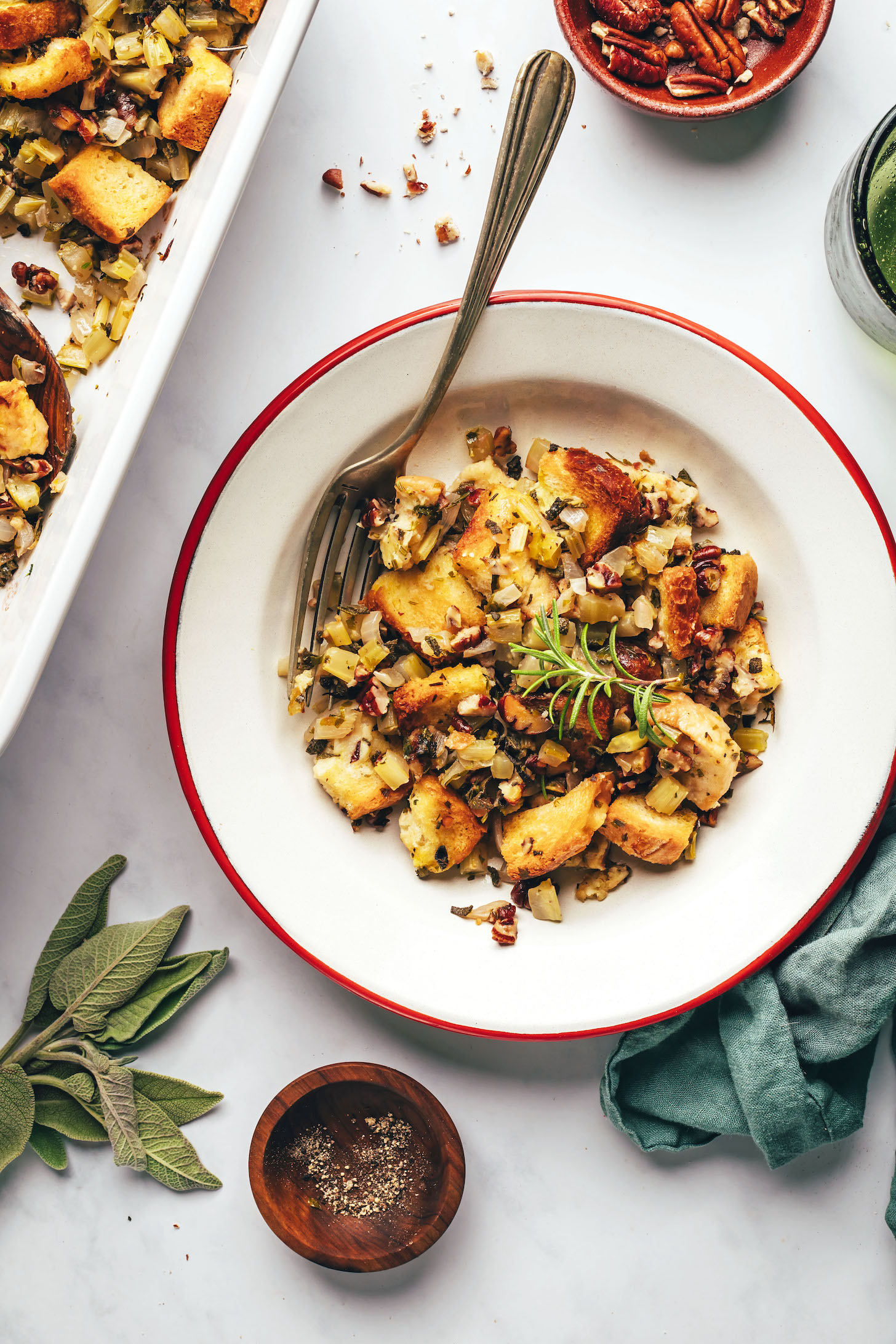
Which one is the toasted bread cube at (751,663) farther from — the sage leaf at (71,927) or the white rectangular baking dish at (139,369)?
A: the sage leaf at (71,927)

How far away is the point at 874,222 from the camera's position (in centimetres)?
175

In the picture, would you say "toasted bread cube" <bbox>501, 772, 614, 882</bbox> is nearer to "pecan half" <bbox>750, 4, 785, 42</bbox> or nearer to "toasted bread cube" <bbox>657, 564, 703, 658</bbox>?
"toasted bread cube" <bbox>657, 564, 703, 658</bbox>

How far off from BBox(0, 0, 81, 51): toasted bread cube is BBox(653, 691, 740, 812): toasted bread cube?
67.8 inches

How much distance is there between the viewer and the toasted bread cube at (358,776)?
179 cm

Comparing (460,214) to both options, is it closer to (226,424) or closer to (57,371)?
(226,424)

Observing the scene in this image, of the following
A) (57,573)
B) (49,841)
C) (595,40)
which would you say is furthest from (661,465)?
(49,841)

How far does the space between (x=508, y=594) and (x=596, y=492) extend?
0.25m

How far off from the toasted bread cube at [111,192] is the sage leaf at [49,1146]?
6.33 feet

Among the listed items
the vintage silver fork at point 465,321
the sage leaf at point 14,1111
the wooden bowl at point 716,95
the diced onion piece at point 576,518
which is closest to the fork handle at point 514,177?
the vintage silver fork at point 465,321

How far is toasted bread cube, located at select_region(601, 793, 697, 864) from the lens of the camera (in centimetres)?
173

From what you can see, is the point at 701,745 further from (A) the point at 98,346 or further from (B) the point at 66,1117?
(B) the point at 66,1117

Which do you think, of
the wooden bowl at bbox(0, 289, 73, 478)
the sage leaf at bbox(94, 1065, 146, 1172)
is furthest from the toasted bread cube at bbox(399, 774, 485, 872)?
the wooden bowl at bbox(0, 289, 73, 478)

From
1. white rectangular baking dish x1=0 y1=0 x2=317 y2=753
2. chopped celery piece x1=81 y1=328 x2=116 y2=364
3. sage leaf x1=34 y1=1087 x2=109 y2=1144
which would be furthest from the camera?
sage leaf x1=34 y1=1087 x2=109 y2=1144

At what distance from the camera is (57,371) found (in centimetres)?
177
